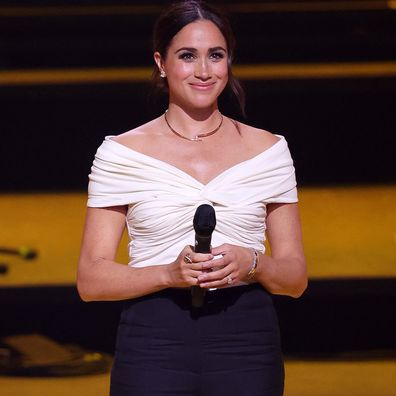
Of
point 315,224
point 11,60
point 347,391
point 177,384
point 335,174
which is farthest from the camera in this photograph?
point 11,60

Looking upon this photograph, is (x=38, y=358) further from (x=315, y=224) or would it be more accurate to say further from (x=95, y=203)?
(x=95, y=203)

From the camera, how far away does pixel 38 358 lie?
3133 millimetres

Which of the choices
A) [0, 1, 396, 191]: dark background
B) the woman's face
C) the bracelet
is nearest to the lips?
the woman's face

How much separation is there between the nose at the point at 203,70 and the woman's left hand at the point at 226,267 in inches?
11.2

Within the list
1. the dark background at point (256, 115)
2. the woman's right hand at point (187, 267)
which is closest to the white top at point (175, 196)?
the woman's right hand at point (187, 267)

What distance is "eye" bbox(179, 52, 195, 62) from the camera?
176 cm

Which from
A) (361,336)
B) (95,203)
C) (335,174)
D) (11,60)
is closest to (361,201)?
(335,174)

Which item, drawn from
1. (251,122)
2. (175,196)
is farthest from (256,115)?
(175,196)

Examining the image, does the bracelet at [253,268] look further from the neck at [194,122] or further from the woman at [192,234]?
the neck at [194,122]

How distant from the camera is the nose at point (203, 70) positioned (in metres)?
1.74

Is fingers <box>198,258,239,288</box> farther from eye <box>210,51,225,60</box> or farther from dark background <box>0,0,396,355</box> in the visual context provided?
dark background <box>0,0,396,355</box>

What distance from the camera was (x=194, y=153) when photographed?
1.75m

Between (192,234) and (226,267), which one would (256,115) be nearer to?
(192,234)

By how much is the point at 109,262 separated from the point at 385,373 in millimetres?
1526
